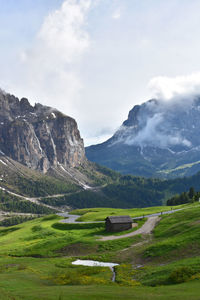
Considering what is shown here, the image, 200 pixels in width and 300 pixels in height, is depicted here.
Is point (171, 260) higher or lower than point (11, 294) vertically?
lower

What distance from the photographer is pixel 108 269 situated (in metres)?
51.9

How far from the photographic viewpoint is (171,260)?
52000 mm

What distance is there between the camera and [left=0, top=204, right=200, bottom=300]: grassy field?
33281mm

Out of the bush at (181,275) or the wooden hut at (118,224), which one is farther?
the wooden hut at (118,224)

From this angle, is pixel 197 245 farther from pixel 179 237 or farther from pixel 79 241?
pixel 79 241

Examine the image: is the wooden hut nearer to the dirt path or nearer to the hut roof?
the hut roof

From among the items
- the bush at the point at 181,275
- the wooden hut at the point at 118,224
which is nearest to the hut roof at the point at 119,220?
the wooden hut at the point at 118,224

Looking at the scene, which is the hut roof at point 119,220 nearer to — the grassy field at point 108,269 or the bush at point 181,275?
the grassy field at point 108,269

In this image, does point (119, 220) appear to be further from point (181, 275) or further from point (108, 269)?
point (181, 275)

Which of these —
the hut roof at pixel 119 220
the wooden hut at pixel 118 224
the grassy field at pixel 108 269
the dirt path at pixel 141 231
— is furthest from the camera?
the hut roof at pixel 119 220

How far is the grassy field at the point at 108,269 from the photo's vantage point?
33281 millimetres

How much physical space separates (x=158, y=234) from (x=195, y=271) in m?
35.5

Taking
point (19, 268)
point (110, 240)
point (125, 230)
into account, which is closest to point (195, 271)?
point (19, 268)

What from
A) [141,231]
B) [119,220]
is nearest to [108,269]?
[141,231]
